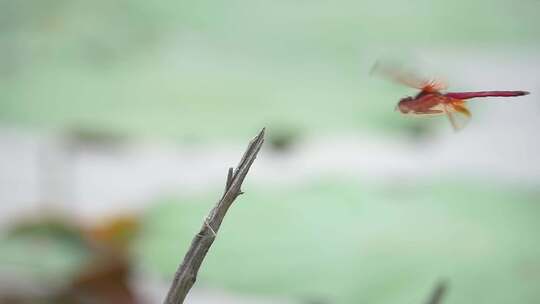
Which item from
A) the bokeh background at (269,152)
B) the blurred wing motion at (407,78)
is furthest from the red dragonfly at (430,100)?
the bokeh background at (269,152)

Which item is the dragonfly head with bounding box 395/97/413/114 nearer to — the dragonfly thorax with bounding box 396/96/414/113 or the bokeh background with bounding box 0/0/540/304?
the dragonfly thorax with bounding box 396/96/414/113

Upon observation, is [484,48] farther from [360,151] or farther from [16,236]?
[16,236]

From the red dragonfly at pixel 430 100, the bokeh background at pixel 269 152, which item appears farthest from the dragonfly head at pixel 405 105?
the bokeh background at pixel 269 152

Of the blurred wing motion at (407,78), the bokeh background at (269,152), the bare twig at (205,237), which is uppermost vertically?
the bokeh background at (269,152)

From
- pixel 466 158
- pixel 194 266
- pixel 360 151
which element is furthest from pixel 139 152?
pixel 194 266

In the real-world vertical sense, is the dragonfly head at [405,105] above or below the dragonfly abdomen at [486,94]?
above

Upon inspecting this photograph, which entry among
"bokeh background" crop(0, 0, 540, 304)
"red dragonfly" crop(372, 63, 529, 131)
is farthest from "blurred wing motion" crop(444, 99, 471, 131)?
"bokeh background" crop(0, 0, 540, 304)

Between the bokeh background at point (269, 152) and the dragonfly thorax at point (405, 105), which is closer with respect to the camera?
the dragonfly thorax at point (405, 105)

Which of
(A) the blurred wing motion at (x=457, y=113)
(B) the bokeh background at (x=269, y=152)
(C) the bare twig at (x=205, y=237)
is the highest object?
(B) the bokeh background at (x=269, y=152)

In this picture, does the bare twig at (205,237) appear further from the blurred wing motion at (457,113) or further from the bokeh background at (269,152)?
the bokeh background at (269,152)

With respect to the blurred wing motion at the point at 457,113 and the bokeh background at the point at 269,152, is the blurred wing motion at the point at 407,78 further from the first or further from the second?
the bokeh background at the point at 269,152
